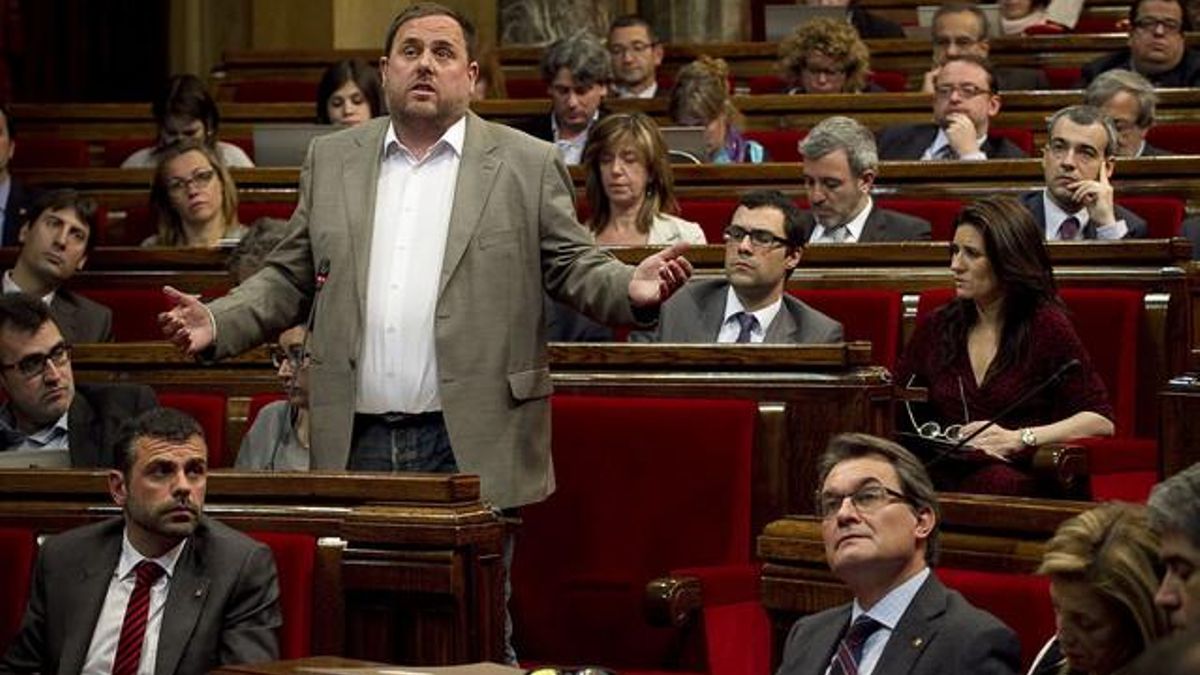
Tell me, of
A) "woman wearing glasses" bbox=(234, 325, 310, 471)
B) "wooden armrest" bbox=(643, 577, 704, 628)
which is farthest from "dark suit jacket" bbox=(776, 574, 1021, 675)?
"woman wearing glasses" bbox=(234, 325, 310, 471)

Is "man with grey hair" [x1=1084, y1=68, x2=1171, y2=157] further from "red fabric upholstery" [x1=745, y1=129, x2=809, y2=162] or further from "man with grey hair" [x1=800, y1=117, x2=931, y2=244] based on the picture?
"red fabric upholstery" [x1=745, y1=129, x2=809, y2=162]

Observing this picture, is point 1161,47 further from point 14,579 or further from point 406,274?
point 14,579

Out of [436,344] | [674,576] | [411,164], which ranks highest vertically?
[411,164]

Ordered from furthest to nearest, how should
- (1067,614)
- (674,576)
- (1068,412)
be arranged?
(1068,412)
(674,576)
(1067,614)

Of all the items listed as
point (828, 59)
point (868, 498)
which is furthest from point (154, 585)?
point (828, 59)

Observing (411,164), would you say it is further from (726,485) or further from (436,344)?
(726,485)

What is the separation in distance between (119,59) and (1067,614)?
27.9 feet

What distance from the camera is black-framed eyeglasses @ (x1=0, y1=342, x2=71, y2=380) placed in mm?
4824

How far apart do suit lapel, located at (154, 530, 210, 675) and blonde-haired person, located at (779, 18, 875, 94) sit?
14.5 feet

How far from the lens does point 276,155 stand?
285 inches

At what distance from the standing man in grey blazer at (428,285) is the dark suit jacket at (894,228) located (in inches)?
72.1

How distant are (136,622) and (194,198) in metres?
2.83

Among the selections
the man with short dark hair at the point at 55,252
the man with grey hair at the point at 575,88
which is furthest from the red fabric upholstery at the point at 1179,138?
the man with short dark hair at the point at 55,252

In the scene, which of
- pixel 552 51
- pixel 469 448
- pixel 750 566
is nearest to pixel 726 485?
pixel 750 566
